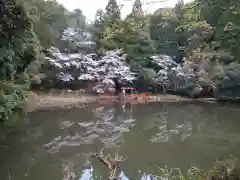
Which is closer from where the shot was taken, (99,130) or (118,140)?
(118,140)

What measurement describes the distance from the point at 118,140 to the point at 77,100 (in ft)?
20.3

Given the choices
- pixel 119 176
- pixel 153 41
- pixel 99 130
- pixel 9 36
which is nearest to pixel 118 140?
pixel 99 130

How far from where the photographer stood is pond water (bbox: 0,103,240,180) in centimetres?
571

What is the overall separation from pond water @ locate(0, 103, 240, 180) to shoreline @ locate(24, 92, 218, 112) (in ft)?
3.09

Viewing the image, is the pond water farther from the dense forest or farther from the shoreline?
the dense forest

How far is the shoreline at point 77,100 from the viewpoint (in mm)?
12250

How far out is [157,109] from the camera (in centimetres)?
1231

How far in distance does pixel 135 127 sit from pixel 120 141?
5.50 feet

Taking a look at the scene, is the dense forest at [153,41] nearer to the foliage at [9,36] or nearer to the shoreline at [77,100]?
the shoreline at [77,100]

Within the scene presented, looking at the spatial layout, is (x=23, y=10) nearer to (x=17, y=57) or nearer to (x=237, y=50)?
(x=17, y=57)

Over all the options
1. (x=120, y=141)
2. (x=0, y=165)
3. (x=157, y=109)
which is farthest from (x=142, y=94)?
(x=0, y=165)

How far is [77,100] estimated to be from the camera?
13.5m

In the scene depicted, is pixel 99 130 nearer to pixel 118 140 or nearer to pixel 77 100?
pixel 118 140

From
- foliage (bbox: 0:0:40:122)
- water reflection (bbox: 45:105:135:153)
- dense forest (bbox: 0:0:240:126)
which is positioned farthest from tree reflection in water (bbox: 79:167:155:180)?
dense forest (bbox: 0:0:240:126)
